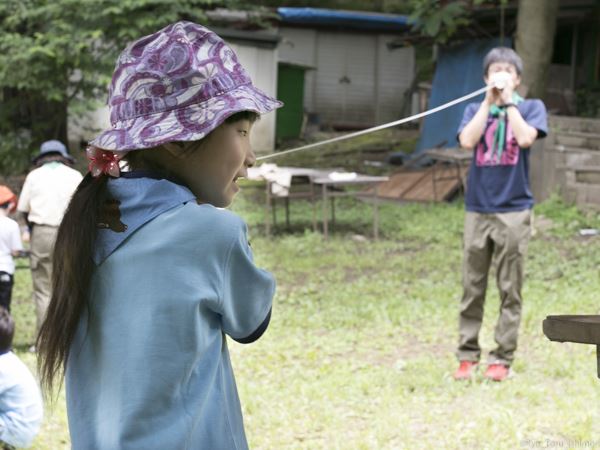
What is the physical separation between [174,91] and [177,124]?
0.07 m

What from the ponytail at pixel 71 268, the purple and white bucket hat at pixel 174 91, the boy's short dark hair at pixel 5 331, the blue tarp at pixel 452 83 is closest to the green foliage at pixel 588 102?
the blue tarp at pixel 452 83

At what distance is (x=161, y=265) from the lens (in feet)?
5.77

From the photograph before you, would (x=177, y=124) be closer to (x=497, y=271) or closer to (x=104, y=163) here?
(x=104, y=163)

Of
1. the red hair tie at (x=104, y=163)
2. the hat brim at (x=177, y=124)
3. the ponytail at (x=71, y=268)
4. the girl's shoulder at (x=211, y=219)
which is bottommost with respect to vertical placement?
the ponytail at (x=71, y=268)

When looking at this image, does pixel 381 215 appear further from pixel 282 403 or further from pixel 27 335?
pixel 282 403

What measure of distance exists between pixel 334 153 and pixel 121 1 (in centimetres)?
987

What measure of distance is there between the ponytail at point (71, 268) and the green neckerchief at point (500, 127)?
3.92m

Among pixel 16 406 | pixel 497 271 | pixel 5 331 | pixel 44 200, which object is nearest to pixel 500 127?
pixel 497 271

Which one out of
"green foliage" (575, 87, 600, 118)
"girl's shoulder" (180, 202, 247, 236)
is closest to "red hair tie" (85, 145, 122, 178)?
"girl's shoulder" (180, 202, 247, 236)

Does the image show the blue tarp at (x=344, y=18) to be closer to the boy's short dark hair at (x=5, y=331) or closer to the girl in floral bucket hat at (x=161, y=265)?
the boy's short dark hair at (x=5, y=331)

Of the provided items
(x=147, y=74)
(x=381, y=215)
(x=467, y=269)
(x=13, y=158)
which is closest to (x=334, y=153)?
(x=381, y=215)

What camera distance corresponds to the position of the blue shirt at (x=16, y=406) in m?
4.46

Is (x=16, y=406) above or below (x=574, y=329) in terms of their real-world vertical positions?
below

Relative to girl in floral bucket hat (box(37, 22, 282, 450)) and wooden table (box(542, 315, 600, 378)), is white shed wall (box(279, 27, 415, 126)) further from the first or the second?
girl in floral bucket hat (box(37, 22, 282, 450))
